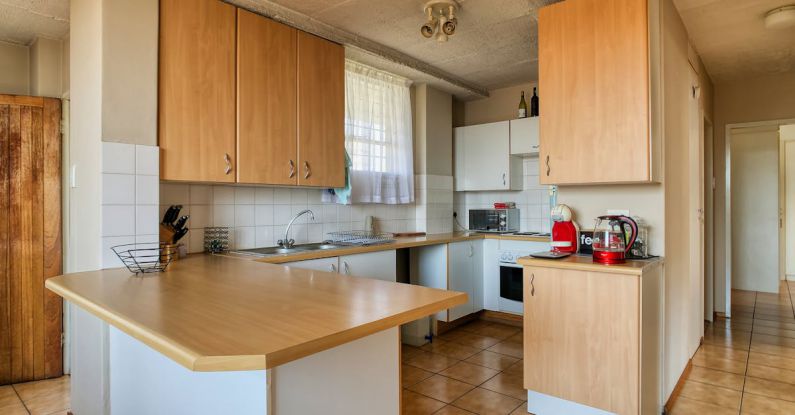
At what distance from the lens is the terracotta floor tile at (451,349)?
3293 mm

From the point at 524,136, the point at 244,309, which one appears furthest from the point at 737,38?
the point at 244,309

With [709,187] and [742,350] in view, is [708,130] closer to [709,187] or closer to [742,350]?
[709,187]

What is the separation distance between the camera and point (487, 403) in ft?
8.20

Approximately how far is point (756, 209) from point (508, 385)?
15.1 feet

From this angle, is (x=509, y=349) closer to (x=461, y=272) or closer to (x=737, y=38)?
(x=461, y=272)

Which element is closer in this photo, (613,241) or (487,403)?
(613,241)

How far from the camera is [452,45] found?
3408mm

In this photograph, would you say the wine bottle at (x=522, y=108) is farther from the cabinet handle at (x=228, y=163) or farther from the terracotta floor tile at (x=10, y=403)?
the terracotta floor tile at (x=10, y=403)

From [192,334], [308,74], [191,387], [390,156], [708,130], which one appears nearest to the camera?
[192,334]

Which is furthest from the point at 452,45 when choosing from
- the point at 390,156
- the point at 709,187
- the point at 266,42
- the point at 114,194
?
the point at 709,187

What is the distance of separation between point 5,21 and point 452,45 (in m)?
2.87

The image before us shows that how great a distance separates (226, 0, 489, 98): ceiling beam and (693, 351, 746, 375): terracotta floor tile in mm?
2999

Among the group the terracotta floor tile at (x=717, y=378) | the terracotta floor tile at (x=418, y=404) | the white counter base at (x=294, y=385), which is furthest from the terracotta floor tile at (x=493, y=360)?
the white counter base at (x=294, y=385)

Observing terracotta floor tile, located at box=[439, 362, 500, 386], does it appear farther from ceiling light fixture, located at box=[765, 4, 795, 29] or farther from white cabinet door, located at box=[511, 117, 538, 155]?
ceiling light fixture, located at box=[765, 4, 795, 29]
